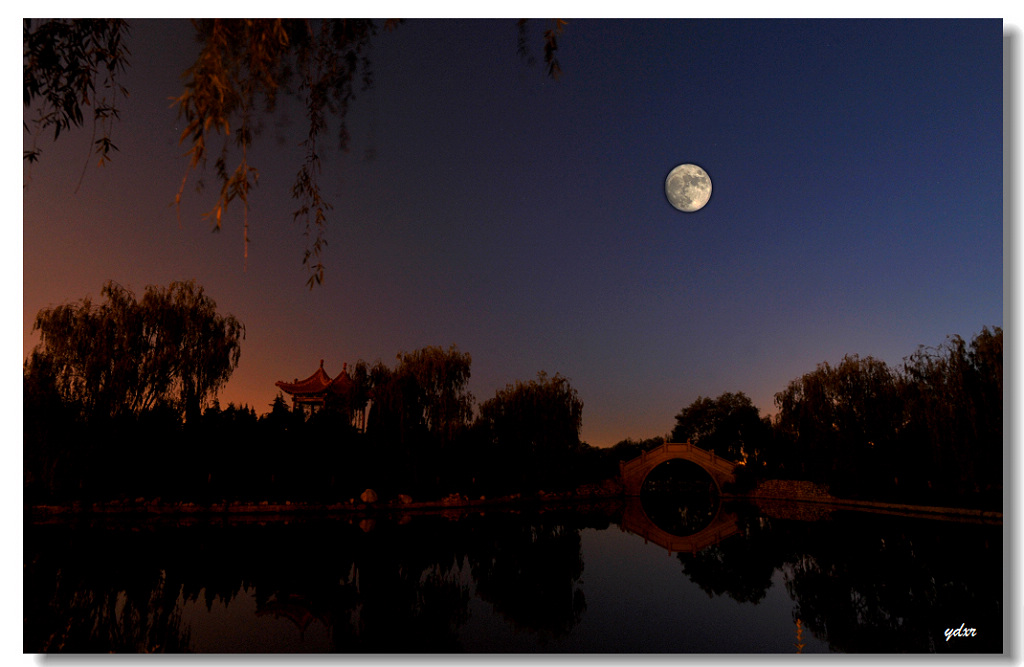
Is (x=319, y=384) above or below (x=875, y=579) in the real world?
above

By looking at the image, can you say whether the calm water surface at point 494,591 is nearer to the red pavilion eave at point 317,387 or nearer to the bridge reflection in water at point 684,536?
the bridge reflection in water at point 684,536

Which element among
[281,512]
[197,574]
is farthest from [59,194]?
[281,512]

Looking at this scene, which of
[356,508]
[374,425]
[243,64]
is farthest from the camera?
[374,425]

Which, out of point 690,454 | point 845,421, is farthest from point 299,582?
→ point 690,454

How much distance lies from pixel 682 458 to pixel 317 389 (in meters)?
12.8

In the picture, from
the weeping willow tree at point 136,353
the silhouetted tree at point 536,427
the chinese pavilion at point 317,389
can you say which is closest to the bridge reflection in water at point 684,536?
the silhouetted tree at point 536,427

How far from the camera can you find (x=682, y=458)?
A: 20.8m

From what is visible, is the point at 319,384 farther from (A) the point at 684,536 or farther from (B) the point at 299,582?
(B) the point at 299,582

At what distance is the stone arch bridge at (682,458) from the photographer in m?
20.7

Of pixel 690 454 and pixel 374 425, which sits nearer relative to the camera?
pixel 374 425

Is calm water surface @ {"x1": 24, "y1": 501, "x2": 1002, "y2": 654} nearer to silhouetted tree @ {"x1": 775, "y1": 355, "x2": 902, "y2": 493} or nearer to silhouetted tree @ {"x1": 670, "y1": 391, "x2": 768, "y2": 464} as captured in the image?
silhouetted tree @ {"x1": 775, "y1": 355, "x2": 902, "y2": 493}

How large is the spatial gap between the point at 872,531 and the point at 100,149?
11.1 meters

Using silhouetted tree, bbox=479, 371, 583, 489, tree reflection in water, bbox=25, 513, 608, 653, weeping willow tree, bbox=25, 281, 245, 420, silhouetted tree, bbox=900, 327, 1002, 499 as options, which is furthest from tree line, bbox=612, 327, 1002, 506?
weeping willow tree, bbox=25, 281, 245, 420

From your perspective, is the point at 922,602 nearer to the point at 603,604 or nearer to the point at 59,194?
the point at 603,604
